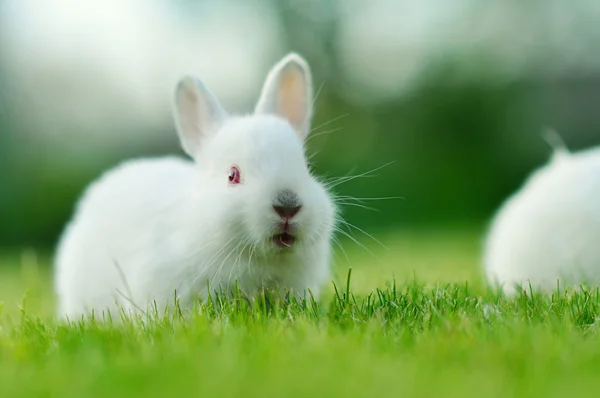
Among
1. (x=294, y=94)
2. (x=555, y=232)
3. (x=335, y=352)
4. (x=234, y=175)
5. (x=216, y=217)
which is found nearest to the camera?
(x=335, y=352)

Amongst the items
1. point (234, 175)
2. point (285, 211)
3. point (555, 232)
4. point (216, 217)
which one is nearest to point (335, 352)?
point (285, 211)

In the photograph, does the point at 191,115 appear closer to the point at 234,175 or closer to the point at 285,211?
the point at 234,175

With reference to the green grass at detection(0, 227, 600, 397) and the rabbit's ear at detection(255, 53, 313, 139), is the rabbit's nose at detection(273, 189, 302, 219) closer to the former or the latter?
the green grass at detection(0, 227, 600, 397)

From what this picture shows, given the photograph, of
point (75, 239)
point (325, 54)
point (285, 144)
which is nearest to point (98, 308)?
point (75, 239)

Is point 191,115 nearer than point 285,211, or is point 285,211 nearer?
point 285,211

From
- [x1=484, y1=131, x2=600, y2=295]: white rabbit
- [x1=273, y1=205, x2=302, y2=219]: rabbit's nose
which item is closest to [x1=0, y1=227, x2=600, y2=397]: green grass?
[x1=273, y1=205, x2=302, y2=219]: rabbit's nose

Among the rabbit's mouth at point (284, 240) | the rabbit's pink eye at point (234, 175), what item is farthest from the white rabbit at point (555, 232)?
the rabbit's pink eye at point (234, 175)

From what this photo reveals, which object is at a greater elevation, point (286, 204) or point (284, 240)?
point (286, 204)

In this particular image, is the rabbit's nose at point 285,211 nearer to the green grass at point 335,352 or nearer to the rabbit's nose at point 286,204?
the rabbit's nose at point 286,204
